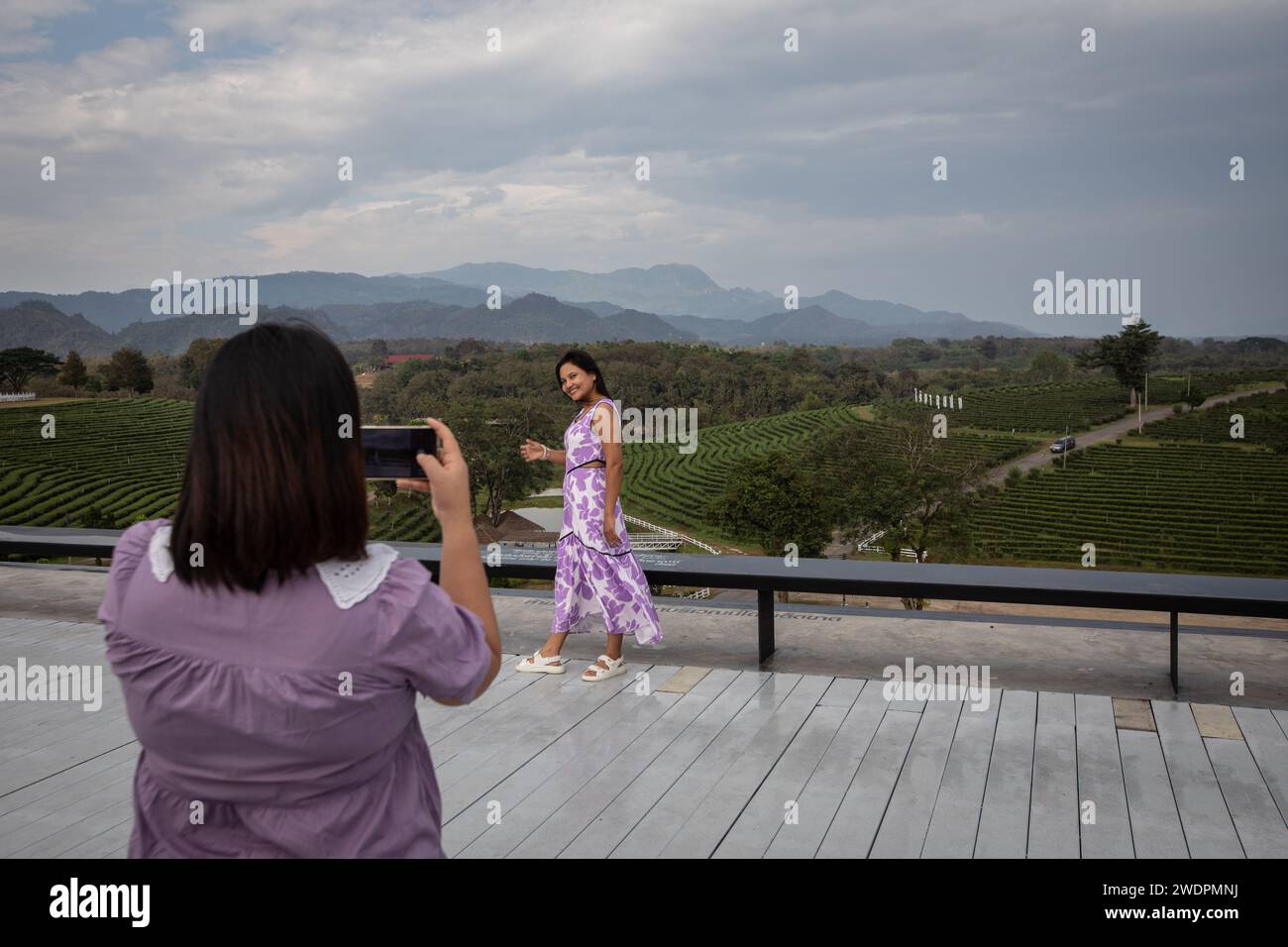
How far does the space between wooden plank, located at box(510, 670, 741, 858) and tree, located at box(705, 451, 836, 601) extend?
11.9 metres

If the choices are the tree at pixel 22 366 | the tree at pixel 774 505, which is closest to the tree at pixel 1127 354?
the tree at pixel 774 505

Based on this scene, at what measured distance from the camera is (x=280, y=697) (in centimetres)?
88

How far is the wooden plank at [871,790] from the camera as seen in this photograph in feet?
7.43

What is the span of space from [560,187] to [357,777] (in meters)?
18.2

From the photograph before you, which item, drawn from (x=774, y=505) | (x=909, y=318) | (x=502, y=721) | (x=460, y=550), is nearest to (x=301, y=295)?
(x=774, y=505)

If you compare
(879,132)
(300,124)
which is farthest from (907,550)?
(300,124)

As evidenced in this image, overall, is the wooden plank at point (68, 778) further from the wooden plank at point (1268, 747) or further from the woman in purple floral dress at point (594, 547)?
the wooden plank at point (1268, 747)

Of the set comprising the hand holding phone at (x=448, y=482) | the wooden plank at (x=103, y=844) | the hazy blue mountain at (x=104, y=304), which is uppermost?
the hazy blue mountain at (x=104, y=304)

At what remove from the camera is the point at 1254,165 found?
394 inches

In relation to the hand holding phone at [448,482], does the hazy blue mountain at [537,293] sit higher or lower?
higher

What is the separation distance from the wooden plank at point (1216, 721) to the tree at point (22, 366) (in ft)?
32.0

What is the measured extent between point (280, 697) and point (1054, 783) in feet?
7.53

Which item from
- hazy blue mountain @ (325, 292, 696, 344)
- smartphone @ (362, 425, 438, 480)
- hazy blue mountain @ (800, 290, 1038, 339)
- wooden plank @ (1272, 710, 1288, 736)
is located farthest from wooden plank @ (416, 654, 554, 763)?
hazy blue mountain @ (800, 290, 1038, 339)

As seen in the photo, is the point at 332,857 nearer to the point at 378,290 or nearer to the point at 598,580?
the point at 598,580
